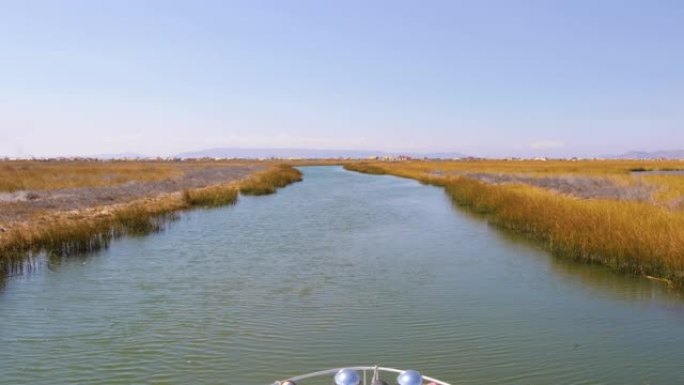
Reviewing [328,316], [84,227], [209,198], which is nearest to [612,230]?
[328,316]

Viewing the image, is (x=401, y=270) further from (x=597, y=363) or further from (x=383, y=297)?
(x=597, y=363)

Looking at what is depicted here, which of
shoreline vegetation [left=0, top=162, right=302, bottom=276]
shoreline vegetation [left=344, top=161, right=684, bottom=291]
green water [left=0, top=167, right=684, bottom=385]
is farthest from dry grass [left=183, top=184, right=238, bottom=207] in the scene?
shoreline vegetation [left=344, top=161, right=684, bottom=291]

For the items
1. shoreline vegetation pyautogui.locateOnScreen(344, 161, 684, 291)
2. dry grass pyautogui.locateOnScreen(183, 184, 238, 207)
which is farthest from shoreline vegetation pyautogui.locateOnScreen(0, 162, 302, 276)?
Answer: shoreline vegetation pyautogui.locateOnScreen(344, 161, 684, 291)

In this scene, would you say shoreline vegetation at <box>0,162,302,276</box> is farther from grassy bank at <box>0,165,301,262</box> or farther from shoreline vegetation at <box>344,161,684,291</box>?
shoreline vegetation at <box>344,161,684,291</box>

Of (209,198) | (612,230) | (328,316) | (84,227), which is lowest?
(328,316)

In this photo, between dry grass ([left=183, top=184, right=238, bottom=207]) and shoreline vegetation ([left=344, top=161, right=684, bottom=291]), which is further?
dry grass ([left=183, top=184, right=238, bottom=207])

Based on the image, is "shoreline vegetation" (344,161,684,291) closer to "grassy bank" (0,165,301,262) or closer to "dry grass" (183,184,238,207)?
"grassy bank" (0,165,301,262)

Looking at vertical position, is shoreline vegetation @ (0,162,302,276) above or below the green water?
above

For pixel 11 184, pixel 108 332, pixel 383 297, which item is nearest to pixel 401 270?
pixel 383 297

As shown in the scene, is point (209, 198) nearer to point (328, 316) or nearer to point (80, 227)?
point (80, 227)

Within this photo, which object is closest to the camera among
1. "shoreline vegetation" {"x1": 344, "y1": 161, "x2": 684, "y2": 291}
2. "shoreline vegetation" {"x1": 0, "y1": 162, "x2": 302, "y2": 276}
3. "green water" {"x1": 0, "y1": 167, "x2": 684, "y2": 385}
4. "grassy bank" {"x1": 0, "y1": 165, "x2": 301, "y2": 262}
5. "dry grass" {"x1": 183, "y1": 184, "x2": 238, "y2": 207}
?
"green water" {"x1": 0, "y1": 167, "x2": 684, "y2": 385}

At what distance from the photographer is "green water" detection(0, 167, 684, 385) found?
865cm

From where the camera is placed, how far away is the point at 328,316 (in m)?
11.3

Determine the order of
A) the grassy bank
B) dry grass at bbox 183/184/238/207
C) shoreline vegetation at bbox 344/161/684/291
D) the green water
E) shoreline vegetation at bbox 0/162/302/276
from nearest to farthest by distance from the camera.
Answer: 1. the green water
2. shoreline vegetation at bbox 344/161/684/291
3. shoreline vegetation at bbox 0/162/302/276
4. the grassy bank
5. dry grass at bbox 183/184/238/207
